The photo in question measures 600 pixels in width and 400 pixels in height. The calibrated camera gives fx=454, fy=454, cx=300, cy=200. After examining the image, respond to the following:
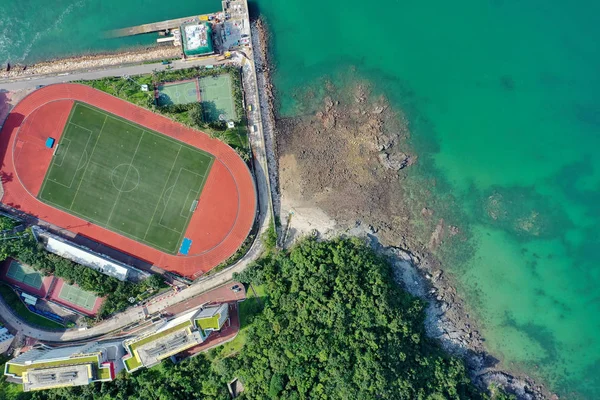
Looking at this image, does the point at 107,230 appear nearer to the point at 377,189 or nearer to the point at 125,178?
the point at 125,178

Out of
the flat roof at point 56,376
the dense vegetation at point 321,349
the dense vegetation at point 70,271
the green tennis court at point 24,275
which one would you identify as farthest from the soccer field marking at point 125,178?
the flat roof at point 56,376

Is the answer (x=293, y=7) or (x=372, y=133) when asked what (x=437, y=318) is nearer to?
(x=372, y=133)

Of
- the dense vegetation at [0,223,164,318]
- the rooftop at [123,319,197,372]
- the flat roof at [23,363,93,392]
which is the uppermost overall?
the dense vegetation at [0,223,164,318]

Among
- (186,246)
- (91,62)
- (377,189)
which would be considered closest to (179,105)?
(91,62)

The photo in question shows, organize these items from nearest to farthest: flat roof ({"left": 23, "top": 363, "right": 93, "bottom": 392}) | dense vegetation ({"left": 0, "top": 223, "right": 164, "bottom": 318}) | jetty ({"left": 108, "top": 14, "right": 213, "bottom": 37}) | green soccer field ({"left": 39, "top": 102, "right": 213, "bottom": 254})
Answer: flat roof ({"left": 23, "top": 363, "right": 93, "bottom": 392}) < dense vegetation ({"left": 0, "top": 223, "right": 164, "bottom": 318}) < green soccer field ({"left": 39, "top": 102, "right": 213, "bottom": 254}) < jetty ({"left": 108, "top": 14, "right": 213, "bottom": 37})

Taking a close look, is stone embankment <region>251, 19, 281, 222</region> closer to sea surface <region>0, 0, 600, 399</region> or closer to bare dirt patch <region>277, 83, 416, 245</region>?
bare dirt patch <region>277, 83, 416, 245</region>

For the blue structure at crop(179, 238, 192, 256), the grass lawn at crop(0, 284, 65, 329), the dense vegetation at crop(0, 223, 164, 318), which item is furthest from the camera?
the blue structure at crop(179, 238, 192, 256)

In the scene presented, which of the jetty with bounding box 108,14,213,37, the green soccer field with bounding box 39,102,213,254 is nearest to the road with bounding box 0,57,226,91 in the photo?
the green soccer field with bounding box 39,102,213,254
